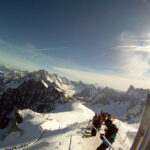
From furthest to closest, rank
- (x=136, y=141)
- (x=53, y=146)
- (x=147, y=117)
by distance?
(x=53, y=146) < (x=136, y=141) < (x=147, y=117)

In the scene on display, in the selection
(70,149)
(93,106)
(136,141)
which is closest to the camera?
(136,141)

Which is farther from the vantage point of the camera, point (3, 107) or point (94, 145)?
point (3, 107)

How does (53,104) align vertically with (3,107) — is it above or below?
above

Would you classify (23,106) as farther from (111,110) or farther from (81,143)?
(111,110)

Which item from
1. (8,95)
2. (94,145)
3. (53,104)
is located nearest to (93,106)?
(53,104)

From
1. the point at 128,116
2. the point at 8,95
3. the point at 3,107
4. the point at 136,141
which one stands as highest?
the point at 136,141

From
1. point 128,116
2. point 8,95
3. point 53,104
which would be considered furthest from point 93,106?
point 8,95

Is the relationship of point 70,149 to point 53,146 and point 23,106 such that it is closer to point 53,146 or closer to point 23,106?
point 53,146

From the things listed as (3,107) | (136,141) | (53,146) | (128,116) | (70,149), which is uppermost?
(136,141)

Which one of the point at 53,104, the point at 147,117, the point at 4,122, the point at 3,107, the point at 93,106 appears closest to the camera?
the point at 147,117
